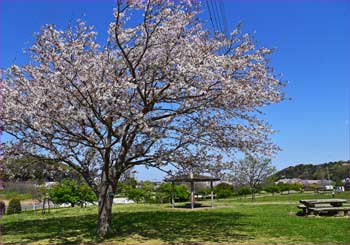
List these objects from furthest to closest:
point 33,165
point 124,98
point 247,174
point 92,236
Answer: point 247,174 → point 33,165 → point 92,236 → point 124,98

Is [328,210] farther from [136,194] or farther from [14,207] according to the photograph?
[14,207]

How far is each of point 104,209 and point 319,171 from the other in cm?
7577

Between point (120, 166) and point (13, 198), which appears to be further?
point (13, 198)

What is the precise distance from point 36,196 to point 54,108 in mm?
15358

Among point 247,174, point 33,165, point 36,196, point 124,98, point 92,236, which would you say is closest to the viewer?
point 124,98

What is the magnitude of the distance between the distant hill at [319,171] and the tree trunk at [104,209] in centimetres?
4927

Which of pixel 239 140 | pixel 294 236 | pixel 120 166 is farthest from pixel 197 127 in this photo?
pixel 294 236

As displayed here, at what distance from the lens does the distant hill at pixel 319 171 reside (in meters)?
66.6

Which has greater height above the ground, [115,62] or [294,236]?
[115,62]

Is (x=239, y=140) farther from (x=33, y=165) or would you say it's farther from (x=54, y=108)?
(x=33, y=165)

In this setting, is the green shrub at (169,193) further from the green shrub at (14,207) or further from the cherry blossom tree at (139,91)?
the cherry blossom tree at (139,91)

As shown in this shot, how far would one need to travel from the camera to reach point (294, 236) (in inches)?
363

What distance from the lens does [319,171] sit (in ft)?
255

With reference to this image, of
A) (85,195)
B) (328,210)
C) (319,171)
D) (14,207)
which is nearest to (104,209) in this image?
(328,210)
